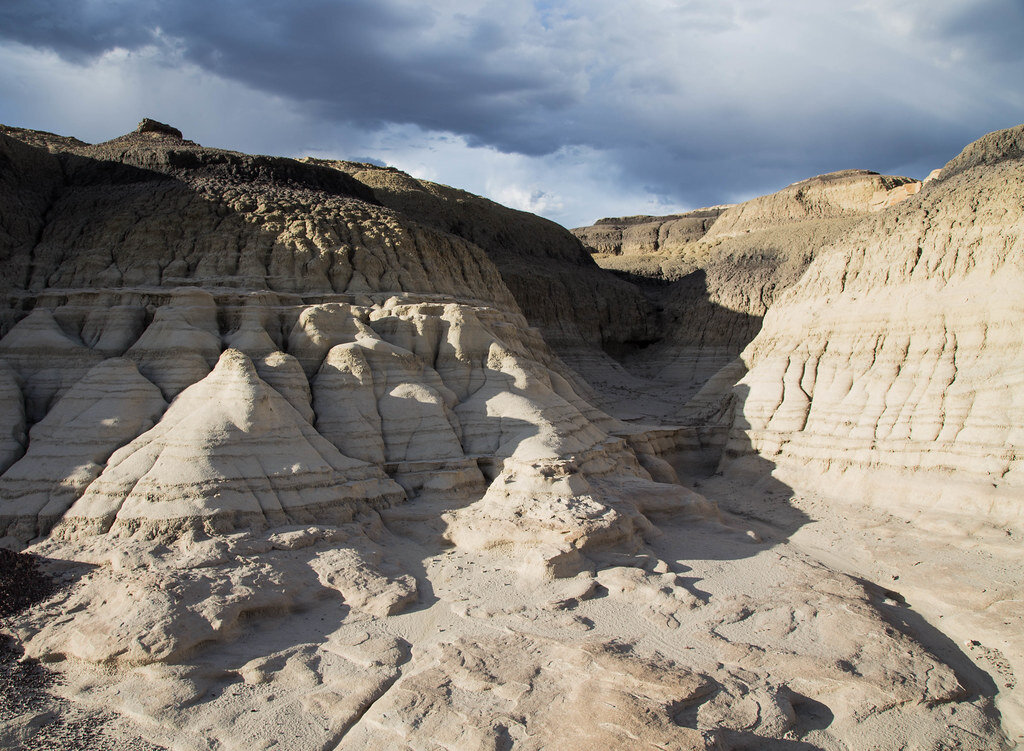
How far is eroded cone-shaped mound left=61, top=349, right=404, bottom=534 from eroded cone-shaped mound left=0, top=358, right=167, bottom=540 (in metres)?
0.51

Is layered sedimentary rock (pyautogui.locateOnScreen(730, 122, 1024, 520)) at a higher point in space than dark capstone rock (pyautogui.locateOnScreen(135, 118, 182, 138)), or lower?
lower

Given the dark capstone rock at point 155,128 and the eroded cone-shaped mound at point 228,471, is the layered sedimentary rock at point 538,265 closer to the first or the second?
the dark capstone rock at point 155,128

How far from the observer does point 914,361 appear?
57.9 ft

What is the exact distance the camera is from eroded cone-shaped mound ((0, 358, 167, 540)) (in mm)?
11414

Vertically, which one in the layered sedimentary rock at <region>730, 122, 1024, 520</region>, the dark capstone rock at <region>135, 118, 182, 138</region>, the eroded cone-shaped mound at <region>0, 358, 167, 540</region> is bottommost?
the eroded cone-shaped mound at <region>0, 358, 167, 540</region>

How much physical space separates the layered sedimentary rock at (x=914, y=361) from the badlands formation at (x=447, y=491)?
0.09 meters

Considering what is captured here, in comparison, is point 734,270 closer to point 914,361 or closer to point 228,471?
point 914,361

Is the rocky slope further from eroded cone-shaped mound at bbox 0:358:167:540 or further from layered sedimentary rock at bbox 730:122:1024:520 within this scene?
eroded cone-shaped mound at bbox 0:358:167:540

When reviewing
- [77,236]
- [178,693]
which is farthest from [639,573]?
[77,236]

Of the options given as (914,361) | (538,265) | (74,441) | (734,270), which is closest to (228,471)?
(74,441)

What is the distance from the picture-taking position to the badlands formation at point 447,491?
8.09 m

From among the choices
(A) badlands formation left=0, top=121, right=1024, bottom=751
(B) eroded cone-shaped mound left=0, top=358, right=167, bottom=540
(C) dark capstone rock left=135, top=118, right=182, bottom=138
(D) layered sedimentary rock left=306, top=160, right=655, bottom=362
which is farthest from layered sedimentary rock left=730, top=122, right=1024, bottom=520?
(C) dark capstone rock left=135, top=118, right=182, bottom=138

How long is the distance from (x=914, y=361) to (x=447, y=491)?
1282cm

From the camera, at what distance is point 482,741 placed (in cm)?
712
